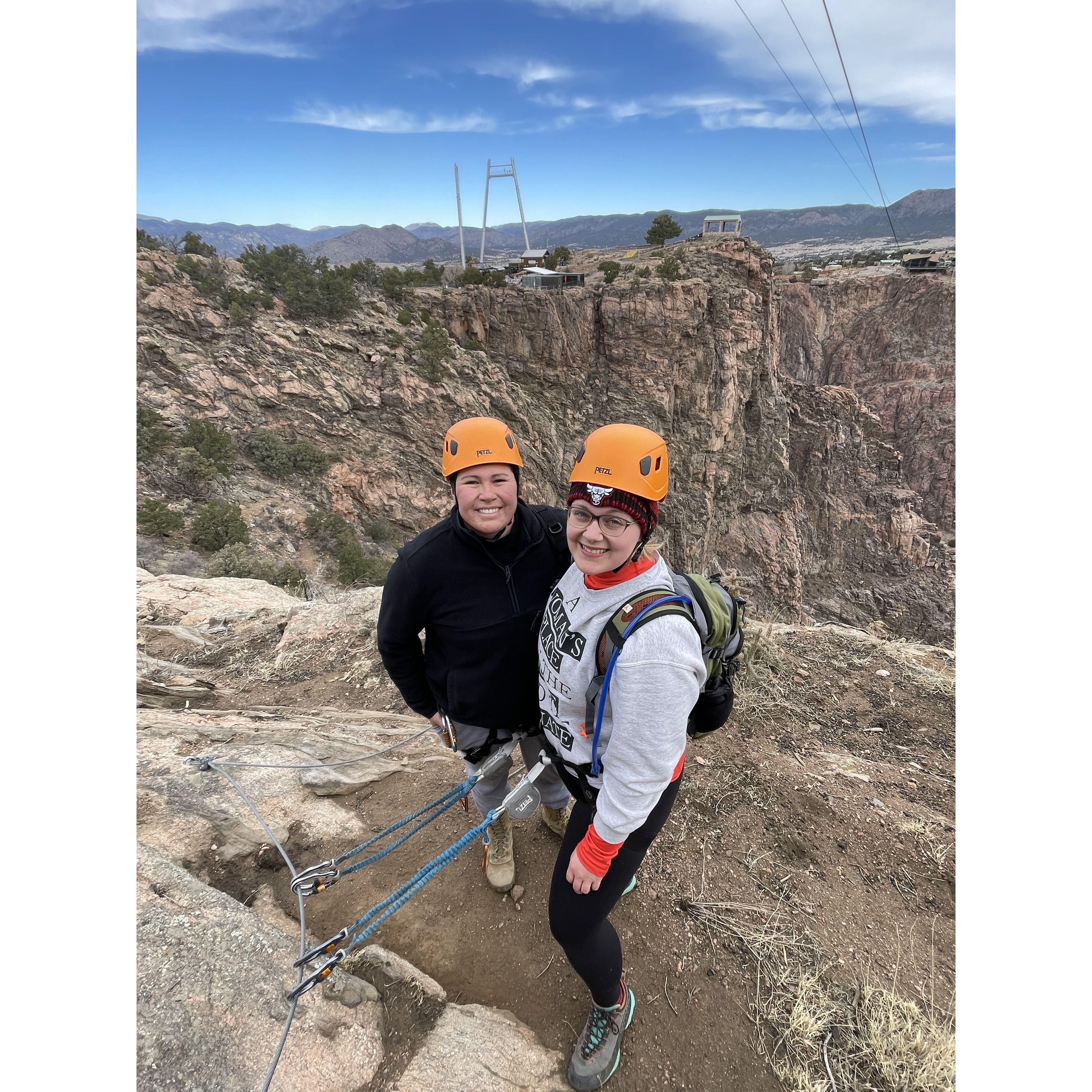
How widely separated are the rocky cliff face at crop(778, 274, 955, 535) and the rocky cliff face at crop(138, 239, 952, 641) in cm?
485

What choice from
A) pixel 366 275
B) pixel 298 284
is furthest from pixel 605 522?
pixel 366 275

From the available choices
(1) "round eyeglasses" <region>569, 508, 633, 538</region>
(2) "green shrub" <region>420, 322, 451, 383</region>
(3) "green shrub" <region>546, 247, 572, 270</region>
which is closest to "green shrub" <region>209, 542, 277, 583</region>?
(1) "round eyeglasses" <region>569, 508, 633, 538</region>

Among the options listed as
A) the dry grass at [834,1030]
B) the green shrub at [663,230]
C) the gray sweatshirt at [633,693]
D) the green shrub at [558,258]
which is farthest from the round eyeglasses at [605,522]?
the green shrub at [663,230]

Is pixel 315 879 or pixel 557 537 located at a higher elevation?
pixel 557 537

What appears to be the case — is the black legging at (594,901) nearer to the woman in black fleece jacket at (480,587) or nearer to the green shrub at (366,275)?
the woman in black fleece jacket at (480,587)

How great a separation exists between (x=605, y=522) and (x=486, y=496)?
52 cm

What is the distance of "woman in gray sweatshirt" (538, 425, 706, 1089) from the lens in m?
1.46

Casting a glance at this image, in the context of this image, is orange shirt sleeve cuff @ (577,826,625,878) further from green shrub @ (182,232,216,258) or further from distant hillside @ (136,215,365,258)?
distant hillside @ (136,215,365,258)

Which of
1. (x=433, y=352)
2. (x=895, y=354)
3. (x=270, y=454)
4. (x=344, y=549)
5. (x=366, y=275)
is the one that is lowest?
(x=344, y=549)

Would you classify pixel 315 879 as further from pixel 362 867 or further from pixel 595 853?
pixel 595 853

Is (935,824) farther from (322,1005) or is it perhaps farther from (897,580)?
(897,580)

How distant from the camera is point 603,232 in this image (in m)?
169

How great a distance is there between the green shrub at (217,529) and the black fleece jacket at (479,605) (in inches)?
416
